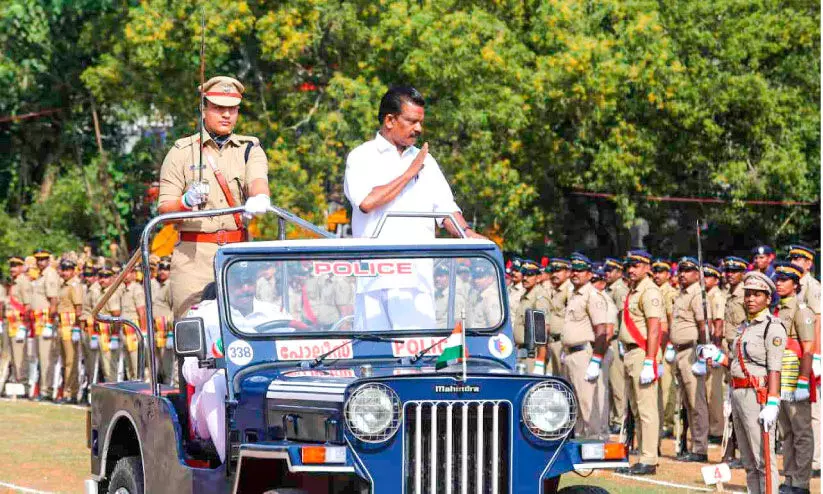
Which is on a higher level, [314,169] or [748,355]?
[314,169]

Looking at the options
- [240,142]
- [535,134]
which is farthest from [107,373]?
[240,142]

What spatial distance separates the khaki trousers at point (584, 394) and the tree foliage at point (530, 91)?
11.3m

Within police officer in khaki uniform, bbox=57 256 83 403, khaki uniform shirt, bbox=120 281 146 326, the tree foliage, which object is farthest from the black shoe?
the tree foliage

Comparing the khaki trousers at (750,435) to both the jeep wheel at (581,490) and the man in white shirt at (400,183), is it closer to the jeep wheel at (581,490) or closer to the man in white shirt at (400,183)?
the man in white shirt at (400,183)

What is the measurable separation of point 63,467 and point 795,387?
21.6 feet

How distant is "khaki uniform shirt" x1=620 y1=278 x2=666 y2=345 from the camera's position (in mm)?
16641

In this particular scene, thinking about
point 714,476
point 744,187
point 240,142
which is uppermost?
point 744,187

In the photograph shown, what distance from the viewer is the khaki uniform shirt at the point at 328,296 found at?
864 centimetres

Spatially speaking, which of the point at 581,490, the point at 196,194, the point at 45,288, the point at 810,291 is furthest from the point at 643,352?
the point at 45,288

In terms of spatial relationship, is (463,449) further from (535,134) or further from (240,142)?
(535,134)

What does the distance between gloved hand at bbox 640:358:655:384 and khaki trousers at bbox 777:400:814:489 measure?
2.08 meters

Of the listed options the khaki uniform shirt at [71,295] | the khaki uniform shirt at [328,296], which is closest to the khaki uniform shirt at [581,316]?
the khaki uniform shirt at [328,296]

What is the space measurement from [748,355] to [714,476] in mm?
1005

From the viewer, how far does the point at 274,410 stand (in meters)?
7.83
